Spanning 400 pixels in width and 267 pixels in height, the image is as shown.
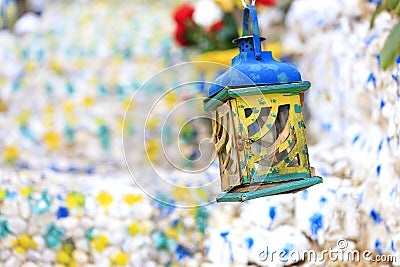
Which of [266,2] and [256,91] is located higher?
[266,2]

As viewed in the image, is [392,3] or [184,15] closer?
[392,3]

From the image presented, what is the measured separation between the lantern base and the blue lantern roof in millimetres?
219

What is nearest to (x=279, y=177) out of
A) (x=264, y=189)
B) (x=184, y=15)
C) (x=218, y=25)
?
(x=264, y=189)

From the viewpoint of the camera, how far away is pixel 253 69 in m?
1.46

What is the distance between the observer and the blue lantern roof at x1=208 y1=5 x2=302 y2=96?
1461 millimetres

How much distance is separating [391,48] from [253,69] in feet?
2.17

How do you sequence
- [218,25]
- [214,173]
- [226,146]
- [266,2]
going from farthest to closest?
1. [218,25]
2. [266,2]
3. [214,173]
4. [226,146]

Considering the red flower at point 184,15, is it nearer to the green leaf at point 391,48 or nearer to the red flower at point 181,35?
the red flower at point 181,35

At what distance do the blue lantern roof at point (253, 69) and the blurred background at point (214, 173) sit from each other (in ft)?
0.17

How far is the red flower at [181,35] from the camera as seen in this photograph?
387 cm

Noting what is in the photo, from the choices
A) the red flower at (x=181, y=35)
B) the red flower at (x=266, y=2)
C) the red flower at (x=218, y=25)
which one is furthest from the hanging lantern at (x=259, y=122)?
the red flower at (x=181, y=35)

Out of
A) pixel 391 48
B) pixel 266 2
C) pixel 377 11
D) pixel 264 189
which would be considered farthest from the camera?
pixel 266 2

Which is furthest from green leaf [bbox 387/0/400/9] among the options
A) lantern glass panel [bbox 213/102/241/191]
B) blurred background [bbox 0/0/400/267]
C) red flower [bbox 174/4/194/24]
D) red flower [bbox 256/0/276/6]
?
red flower [bbox 174/4/194/24]

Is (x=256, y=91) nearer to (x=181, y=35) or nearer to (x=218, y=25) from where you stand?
(x=218, y=25)
